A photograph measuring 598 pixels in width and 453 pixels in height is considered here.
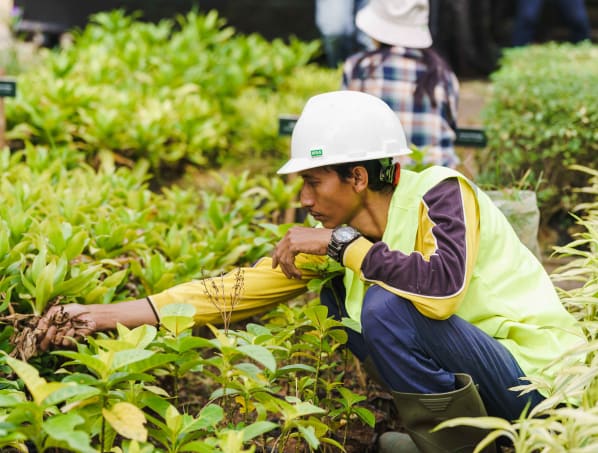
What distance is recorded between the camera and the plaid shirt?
17.1 feet

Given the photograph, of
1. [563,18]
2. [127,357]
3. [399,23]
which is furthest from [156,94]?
[563,18]

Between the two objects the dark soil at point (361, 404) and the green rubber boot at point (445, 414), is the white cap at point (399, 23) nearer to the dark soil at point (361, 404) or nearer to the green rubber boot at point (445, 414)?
the dark soil at point (361, 404)

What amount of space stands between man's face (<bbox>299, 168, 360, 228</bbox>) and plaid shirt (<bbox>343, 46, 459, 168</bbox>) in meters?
1.98

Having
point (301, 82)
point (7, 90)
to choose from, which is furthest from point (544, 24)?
point (7, 90)

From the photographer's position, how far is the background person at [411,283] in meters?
3.02

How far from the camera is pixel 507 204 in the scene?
4.33 m

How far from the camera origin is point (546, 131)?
5910 mm

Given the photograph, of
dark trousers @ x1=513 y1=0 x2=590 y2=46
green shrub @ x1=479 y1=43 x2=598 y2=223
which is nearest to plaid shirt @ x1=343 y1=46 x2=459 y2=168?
green shrub @ x1=479 y1=43 x2=598 y2=223

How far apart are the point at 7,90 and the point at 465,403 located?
140 inches

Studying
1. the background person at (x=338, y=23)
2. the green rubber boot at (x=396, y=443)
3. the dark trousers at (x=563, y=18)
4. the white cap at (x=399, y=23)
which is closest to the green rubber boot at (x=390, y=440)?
the green rubber boot at (x=396, y=443)

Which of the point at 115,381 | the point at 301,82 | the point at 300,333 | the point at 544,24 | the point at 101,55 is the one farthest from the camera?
the point at 544,24

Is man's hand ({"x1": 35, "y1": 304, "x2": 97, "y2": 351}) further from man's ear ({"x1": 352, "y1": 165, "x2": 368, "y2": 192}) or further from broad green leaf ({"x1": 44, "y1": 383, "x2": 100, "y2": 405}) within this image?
man's ear ({"x1": 352, "y1": 165, "x2": 368, "y2": 192})

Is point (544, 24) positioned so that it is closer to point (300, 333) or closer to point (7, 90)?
point (7, 90)

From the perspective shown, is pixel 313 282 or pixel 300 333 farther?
pixel 300 333
